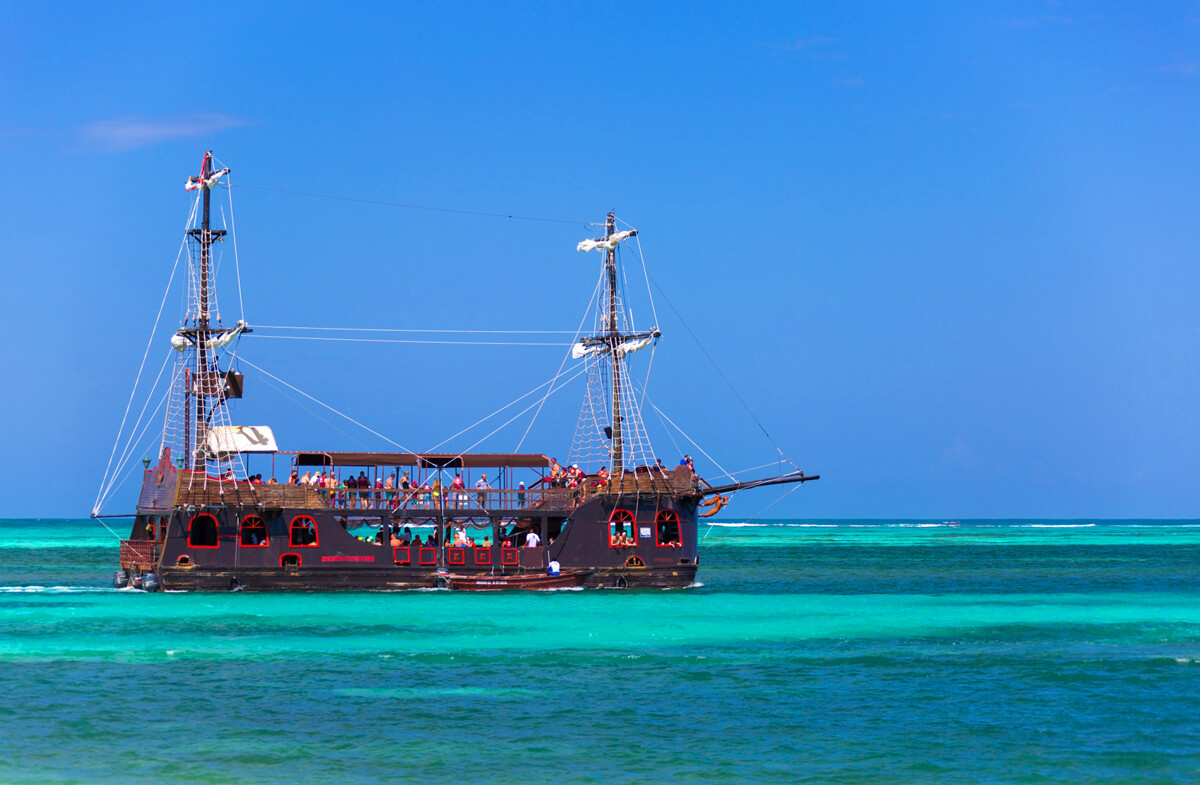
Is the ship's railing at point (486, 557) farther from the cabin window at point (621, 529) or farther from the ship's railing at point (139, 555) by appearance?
the ship's railing at point (139, 555)

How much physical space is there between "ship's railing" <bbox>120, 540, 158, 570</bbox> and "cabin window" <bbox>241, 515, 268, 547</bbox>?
133 inches

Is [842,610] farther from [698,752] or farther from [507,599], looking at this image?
[698,752]

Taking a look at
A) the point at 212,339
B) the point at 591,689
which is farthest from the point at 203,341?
the point at 591,689

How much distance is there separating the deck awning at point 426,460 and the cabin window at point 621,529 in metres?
3.20

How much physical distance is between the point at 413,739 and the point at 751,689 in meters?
7.18

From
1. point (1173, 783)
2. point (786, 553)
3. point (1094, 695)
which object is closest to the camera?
point (1173, 783)

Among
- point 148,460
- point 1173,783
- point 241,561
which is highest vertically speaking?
point 148,460

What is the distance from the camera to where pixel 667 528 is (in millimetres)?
44844

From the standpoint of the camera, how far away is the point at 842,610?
40.9m

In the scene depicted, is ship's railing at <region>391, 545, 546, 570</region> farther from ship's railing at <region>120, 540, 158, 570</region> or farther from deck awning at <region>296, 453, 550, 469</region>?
ship's railing at <region>120, 540, 158, 570</region>

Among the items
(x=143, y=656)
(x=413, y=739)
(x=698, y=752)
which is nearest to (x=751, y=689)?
(x=698, y=752)

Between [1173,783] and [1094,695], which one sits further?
[1094,695]

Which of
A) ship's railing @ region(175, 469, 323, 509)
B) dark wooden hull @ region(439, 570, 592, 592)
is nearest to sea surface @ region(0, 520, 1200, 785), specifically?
dark wooden hull @ region(439, 570, 592, 592)

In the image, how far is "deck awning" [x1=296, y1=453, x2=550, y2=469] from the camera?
44.3 m
